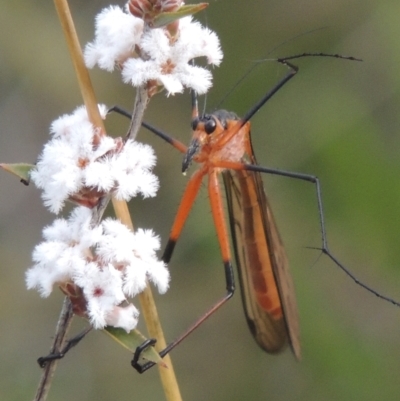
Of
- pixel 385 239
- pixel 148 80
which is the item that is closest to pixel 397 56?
pixel 385 239

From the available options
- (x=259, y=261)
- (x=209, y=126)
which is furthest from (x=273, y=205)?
(x=209, y=126)

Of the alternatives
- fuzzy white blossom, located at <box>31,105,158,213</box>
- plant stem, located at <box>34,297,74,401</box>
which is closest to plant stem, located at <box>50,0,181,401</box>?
A: fuzzy white blossom, located at <box>31,105,158,213</box>

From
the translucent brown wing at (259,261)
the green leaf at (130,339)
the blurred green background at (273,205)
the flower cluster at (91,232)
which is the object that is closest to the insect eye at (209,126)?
the translucent brown wing at (259,261)

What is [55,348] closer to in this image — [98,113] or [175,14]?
[98,113]

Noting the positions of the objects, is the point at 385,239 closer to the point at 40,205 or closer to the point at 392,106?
the point at 392,106

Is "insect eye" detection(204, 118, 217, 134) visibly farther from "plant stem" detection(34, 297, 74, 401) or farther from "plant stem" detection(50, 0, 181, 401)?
"plant stem" detection(34, 297, 74, 401)

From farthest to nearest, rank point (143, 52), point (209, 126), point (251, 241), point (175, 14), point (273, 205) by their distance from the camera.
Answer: point (273, 205)
point (251, 241)
point (209, 126)
point (143, 52)
point (175, 14)
